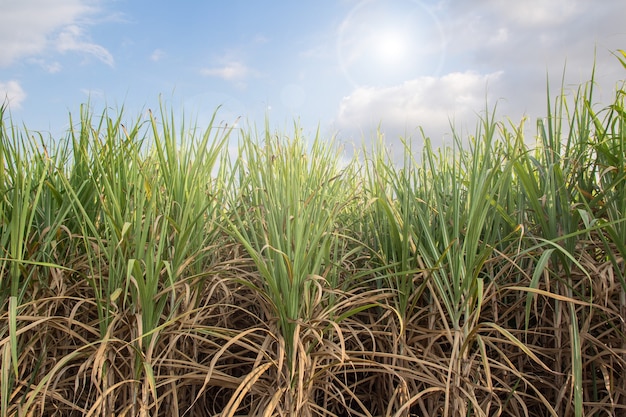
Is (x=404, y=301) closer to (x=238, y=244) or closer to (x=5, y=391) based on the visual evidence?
(x=238, y=244)

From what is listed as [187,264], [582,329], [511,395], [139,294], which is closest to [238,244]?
[187,264]

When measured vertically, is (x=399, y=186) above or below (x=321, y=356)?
above

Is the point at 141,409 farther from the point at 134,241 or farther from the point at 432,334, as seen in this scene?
the point at 432,334

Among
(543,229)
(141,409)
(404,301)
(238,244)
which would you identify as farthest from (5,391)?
(543,229)

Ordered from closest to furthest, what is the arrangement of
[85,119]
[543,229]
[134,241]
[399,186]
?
[134,241]
[543,229]
[399,186]
[85,119]

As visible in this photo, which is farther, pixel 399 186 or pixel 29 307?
pixel 399 186

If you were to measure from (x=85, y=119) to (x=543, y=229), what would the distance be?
176 cm

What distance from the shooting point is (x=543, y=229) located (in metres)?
1.77

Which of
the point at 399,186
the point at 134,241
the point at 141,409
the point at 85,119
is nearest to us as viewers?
the point at 141,409

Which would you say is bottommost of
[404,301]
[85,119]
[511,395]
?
[511,395]

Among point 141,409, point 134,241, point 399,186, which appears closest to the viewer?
point 141,409

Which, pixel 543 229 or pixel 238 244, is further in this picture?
pixel 238 244

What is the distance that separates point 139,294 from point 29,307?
1.70 ft

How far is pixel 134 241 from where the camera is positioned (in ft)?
5.43
